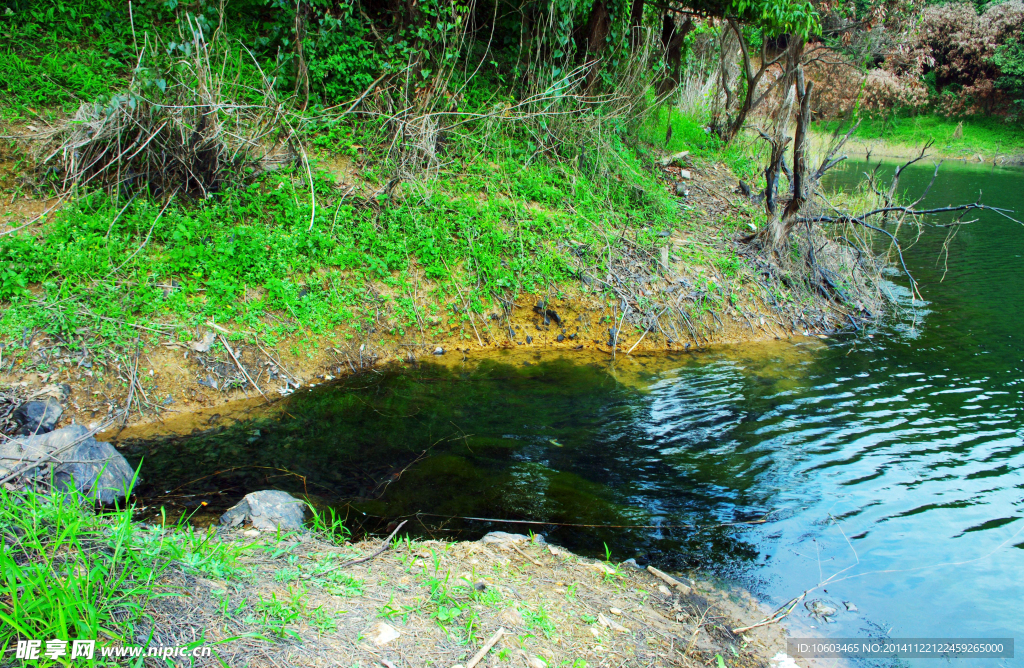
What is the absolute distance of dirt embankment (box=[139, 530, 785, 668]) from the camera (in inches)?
87.1

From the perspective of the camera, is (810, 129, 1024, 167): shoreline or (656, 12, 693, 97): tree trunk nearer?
(656, 12, 693, 97): tree trunk

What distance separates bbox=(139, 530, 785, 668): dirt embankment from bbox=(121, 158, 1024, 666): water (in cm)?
35

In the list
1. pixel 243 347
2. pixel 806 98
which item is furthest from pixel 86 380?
pixel 806 98

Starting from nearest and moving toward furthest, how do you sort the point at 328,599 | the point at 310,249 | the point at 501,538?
the point at 328,599 < the point at 501,538 < the point at 310,249

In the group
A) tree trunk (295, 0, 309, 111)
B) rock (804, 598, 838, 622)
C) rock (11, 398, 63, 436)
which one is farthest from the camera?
tree trunk (295, 0, 309, 111)

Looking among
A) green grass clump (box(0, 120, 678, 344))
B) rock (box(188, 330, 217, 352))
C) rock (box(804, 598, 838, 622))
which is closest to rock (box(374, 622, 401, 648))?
rock (box(804, 598, 838, 622))

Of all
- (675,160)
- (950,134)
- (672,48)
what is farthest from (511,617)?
(950,134)

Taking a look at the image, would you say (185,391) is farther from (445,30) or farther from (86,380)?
(445,30)

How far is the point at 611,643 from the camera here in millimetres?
2648

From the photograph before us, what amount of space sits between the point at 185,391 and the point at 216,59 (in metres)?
4.14

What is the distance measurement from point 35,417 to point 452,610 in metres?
3.37

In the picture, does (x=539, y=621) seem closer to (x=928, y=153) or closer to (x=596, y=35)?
(x=596, y=35)

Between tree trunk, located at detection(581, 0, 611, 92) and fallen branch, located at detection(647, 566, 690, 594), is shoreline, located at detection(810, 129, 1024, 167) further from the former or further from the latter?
fallen branch, located at detection(647, 566, 690, 594)

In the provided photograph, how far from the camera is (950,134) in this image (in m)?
24.1
